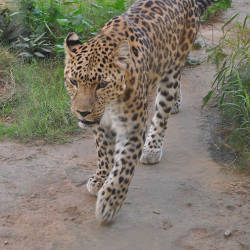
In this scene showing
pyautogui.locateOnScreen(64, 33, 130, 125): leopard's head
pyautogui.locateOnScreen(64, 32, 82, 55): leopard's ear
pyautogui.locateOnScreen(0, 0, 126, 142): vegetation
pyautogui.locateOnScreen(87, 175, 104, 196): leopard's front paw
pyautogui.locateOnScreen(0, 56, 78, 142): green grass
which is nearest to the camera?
pyautogui.locateOnScreen(64, 33, 130, 125): leopard's head

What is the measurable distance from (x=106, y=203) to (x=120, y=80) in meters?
1.16

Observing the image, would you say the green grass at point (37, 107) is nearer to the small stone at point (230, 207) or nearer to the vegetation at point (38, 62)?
the vegetation at point (38, 62)

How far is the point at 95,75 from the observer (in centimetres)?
399

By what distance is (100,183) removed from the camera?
5.00 metres

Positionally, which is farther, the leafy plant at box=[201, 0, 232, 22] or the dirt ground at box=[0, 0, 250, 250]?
the leafy plant at box=[201, 0, 232, 22]

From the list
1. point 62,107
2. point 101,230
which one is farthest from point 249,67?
point 101,230

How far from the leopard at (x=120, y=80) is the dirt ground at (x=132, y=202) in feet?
0.80

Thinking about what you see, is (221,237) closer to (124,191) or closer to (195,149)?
(124,191)

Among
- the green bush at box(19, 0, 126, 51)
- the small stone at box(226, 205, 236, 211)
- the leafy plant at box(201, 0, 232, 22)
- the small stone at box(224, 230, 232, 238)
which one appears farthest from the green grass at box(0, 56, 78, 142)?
the leafy plant at box(201, 0, 232, 22)

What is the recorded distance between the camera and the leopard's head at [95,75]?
400 cm

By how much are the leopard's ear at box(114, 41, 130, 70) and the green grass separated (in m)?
2.38

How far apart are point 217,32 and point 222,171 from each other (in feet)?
15.8

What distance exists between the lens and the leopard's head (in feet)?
13.1

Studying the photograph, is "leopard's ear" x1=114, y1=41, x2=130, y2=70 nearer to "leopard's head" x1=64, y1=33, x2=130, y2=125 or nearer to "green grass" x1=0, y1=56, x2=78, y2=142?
"leopard's head" x1=64, y1=33, x2=130, y2=125
